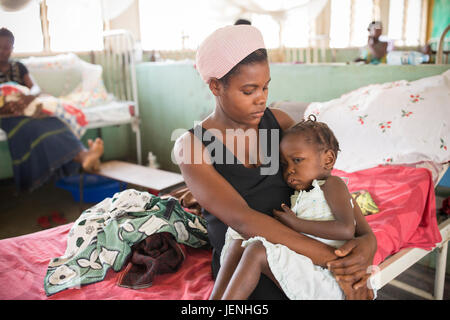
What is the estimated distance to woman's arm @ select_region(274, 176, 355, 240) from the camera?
1078 millimetres

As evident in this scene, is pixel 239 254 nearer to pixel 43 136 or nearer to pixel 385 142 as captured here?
pixel 385 142

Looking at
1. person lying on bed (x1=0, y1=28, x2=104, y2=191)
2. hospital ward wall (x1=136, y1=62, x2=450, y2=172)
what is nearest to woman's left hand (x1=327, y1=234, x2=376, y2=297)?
hospital ward wall (x1=136, y1=62, x2=450, y2=172)

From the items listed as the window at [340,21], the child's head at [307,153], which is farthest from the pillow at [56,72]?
the window at [340,21]

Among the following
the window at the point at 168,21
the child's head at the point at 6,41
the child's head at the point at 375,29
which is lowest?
the child's head at the point at 6,41

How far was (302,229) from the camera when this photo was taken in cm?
110

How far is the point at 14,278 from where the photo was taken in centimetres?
126

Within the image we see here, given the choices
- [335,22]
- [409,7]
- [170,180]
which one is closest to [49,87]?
[170,180]

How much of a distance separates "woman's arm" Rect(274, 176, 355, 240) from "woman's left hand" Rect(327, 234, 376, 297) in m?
0.03

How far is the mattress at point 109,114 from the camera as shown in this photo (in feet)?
11.9

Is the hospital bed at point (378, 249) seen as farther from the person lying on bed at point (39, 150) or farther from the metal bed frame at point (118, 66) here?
the metal bed frame at point (118, 66)

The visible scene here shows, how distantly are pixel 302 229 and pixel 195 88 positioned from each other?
2.66 meters

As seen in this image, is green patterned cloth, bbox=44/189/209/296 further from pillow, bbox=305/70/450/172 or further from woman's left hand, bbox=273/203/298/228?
pillow, bbox=305/70/450/172

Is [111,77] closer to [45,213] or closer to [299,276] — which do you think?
[45,213]

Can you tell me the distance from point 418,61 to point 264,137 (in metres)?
1.47
